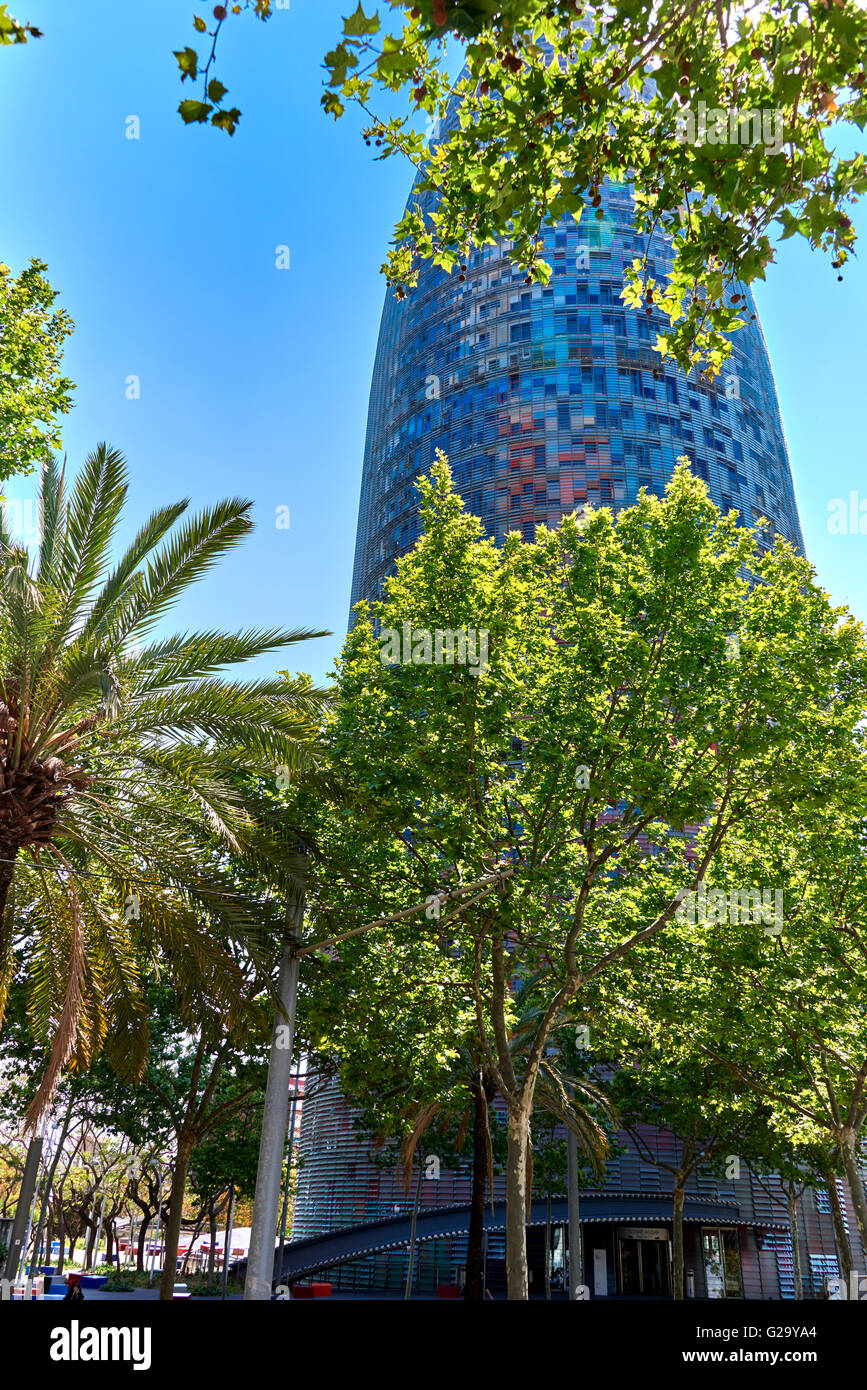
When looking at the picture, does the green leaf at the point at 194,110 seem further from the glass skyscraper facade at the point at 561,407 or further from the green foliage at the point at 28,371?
the glass skyscraper facade at the point at 561,407

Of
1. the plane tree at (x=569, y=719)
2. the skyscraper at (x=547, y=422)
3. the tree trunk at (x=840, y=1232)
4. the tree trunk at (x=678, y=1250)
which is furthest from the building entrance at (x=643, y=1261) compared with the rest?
the plane tree at (x=569, y=719)

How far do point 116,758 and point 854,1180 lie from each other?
18657 millimetres

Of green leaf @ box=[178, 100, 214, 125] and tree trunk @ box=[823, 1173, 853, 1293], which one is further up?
green leaf @ box=[178, 100, 214, 125]

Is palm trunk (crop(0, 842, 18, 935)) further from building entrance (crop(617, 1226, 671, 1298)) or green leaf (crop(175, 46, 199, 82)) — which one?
building entrance (crop(617, 1226, 671, 1298))

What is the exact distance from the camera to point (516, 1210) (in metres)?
15.8

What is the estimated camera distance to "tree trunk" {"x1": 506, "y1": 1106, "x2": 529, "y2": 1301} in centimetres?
1545

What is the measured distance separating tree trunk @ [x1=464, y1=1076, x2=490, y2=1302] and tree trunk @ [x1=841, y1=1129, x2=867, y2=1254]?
7.91 metres

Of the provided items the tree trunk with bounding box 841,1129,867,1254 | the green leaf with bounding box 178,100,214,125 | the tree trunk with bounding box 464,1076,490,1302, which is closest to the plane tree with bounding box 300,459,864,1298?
the tree trunk with bounding box 464,1076,490,1302

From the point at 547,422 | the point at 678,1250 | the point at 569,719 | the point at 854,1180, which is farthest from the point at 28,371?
the point at 547,422

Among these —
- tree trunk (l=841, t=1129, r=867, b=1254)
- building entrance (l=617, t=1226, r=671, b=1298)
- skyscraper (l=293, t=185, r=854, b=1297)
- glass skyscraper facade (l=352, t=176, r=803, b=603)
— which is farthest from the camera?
glass skyscraper facade (l=352, t=176, r=803, b=603)

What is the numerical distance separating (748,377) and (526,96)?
228 feet

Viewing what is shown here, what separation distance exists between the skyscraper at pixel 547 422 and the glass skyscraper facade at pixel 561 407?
108 millimetres

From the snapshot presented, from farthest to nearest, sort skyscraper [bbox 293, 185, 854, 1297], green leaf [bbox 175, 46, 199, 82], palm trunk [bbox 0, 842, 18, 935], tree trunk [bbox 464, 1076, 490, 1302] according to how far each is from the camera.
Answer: skyscraper [bbox 293, 185, 854, 1297], tree trunk [bbox 464, 1076, 490, 1302], palm trunk [bbox 0, 842, 18, 935], green leaf [bbox 175, 46, 199, 82]

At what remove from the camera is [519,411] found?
61156mm
